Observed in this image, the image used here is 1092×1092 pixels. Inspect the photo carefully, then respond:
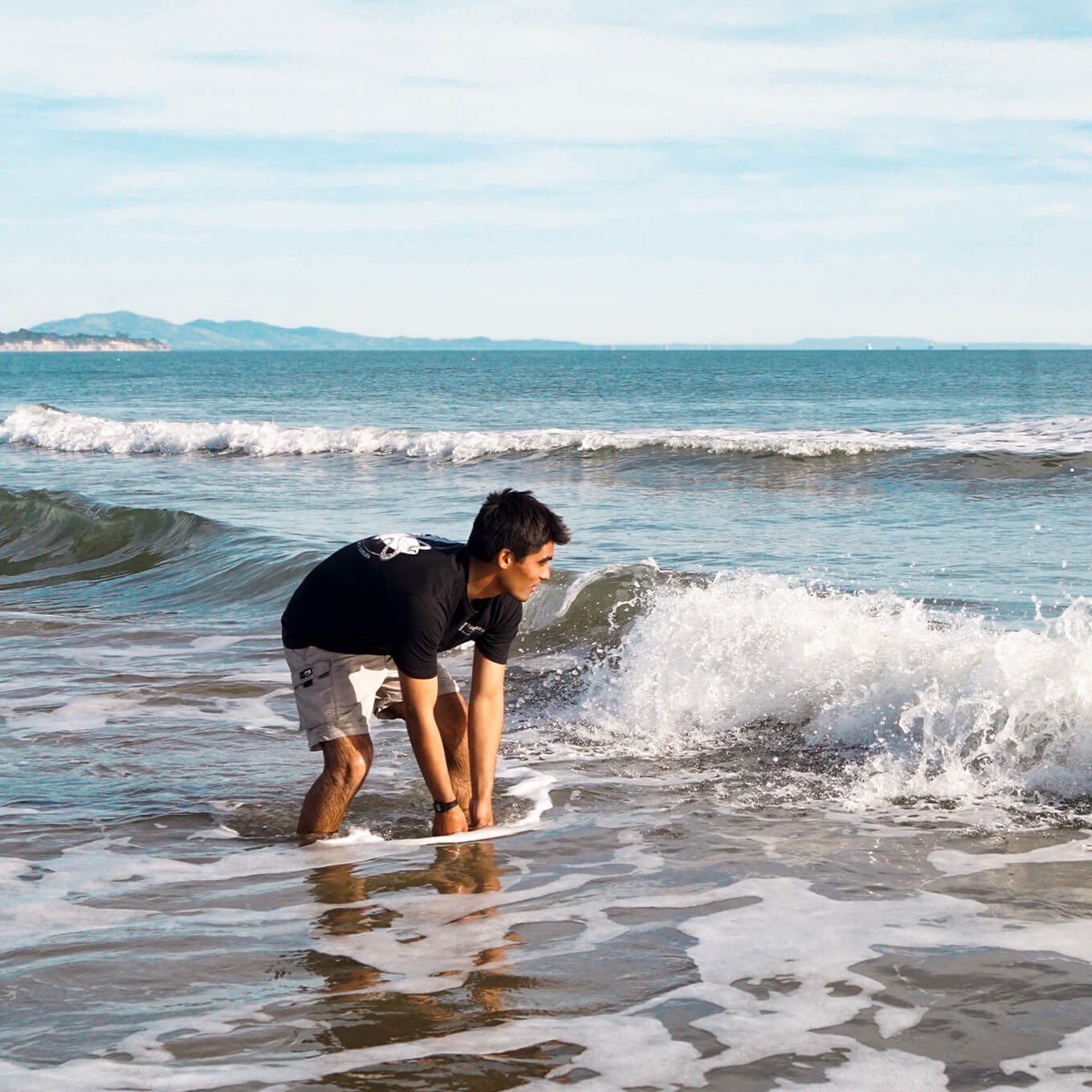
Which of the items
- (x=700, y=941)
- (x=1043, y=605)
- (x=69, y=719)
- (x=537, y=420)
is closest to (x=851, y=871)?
(x=700, y=941)

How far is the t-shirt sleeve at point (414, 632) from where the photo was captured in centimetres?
448

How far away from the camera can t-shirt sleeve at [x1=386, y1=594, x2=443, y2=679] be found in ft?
14.7

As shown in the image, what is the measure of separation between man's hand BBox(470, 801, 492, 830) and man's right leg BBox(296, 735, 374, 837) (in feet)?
1.48

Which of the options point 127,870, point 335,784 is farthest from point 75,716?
point 335,784

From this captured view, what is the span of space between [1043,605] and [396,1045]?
750 centimetres

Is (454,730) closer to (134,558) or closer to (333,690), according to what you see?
(333,690)

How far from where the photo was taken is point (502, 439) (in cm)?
2812

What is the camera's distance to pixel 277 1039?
3426 millimetres

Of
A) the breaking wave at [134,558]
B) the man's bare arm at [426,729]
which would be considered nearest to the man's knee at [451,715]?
the man's bare arm at [426,729]

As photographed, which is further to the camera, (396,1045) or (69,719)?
(69,719)

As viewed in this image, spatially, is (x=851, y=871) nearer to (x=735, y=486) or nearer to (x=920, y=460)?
(x=735, y=486)

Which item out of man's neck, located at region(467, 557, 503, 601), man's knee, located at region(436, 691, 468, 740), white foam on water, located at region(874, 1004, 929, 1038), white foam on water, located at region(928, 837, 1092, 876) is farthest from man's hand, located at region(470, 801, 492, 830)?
white foam on water, located at region(874, 1004, 929, 1038)

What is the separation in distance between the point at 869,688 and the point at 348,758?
10.9 ft

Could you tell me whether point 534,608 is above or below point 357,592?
below
